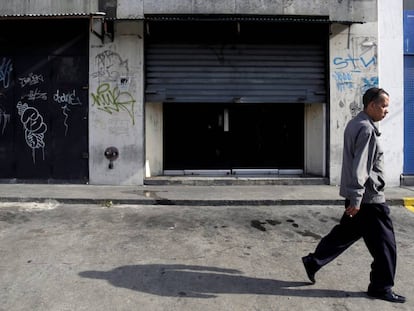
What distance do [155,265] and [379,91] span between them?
3.12 m

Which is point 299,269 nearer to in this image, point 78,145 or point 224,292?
point 224,292

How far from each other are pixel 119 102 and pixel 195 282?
6510 mm

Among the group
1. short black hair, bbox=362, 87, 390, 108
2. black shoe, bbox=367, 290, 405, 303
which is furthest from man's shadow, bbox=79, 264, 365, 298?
short black hair, bbox=362, 87, 390, 108

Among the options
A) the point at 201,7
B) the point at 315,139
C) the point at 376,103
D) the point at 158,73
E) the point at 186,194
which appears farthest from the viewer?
the point at 315,139

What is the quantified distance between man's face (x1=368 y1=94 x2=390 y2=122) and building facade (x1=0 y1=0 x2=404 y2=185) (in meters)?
6.27

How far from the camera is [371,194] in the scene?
3887mm

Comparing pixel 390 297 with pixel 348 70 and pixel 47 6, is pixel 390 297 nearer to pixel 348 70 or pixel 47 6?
pixel 348 70

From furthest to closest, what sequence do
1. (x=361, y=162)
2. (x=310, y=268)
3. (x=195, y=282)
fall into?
(x=195, y=282) < (x=310, y=268) < (x=361, y=162)

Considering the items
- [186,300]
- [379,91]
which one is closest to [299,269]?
[186,300]

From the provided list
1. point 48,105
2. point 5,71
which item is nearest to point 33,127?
point 48,105

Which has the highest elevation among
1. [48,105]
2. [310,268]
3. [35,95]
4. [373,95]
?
[35,95]

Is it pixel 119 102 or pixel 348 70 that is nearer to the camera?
pixel 119 102

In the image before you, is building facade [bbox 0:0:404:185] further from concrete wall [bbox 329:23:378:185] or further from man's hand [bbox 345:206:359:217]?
man's hand [bbox 345:206:359:217]

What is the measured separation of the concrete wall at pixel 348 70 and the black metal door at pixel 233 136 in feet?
4.15
